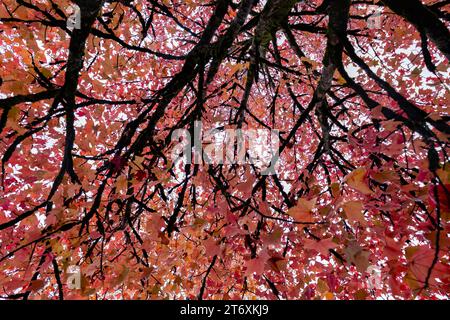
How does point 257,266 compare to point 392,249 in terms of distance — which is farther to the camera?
point 257,266

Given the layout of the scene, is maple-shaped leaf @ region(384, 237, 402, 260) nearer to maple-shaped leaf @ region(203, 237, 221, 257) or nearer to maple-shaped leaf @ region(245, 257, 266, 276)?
maple-shaped leaf @ region(245, 257, 266, 276)

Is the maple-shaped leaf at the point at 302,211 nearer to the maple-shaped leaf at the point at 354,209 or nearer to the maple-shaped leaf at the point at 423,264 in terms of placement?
the maple-shaped leaf at the point at 354,209

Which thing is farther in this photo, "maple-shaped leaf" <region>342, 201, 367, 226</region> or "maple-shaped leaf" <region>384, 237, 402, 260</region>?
"maple-shaped leaf" <region>384, 237, 402, 260</region>

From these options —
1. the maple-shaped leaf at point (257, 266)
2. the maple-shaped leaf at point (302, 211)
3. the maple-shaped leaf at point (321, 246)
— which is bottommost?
the maple-shaped leaf at point (257, 266)

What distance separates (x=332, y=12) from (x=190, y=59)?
1443 mm

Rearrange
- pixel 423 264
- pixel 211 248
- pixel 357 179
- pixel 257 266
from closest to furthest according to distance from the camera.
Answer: pixel 423 264
pixel 357 179
pixel 257 266
pixel 211 248

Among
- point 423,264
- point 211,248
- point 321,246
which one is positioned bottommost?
point 423,264

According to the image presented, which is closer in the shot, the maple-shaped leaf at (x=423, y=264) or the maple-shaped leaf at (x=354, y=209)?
the maple-shaped leaf at (x=423, y=264)

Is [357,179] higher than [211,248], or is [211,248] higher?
[357,179]

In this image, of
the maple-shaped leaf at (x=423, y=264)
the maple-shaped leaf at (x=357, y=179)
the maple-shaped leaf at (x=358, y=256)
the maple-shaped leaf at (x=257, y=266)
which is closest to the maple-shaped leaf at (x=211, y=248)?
the maple-shaped leaf at (x=257, y=266)

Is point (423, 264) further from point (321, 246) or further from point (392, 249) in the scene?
point (321, 246)

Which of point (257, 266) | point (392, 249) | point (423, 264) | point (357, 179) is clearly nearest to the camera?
point (423, 264)

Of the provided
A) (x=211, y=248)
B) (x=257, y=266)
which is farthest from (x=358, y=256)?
(x=211, y=248)

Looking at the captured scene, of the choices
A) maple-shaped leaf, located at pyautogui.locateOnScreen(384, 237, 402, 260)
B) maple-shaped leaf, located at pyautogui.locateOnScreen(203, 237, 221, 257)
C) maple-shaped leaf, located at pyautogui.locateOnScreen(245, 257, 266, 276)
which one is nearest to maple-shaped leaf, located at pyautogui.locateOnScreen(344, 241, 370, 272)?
maple-shaped leaf, located at pyautogui.locateOnScreen(384, 237, 402, 260)
